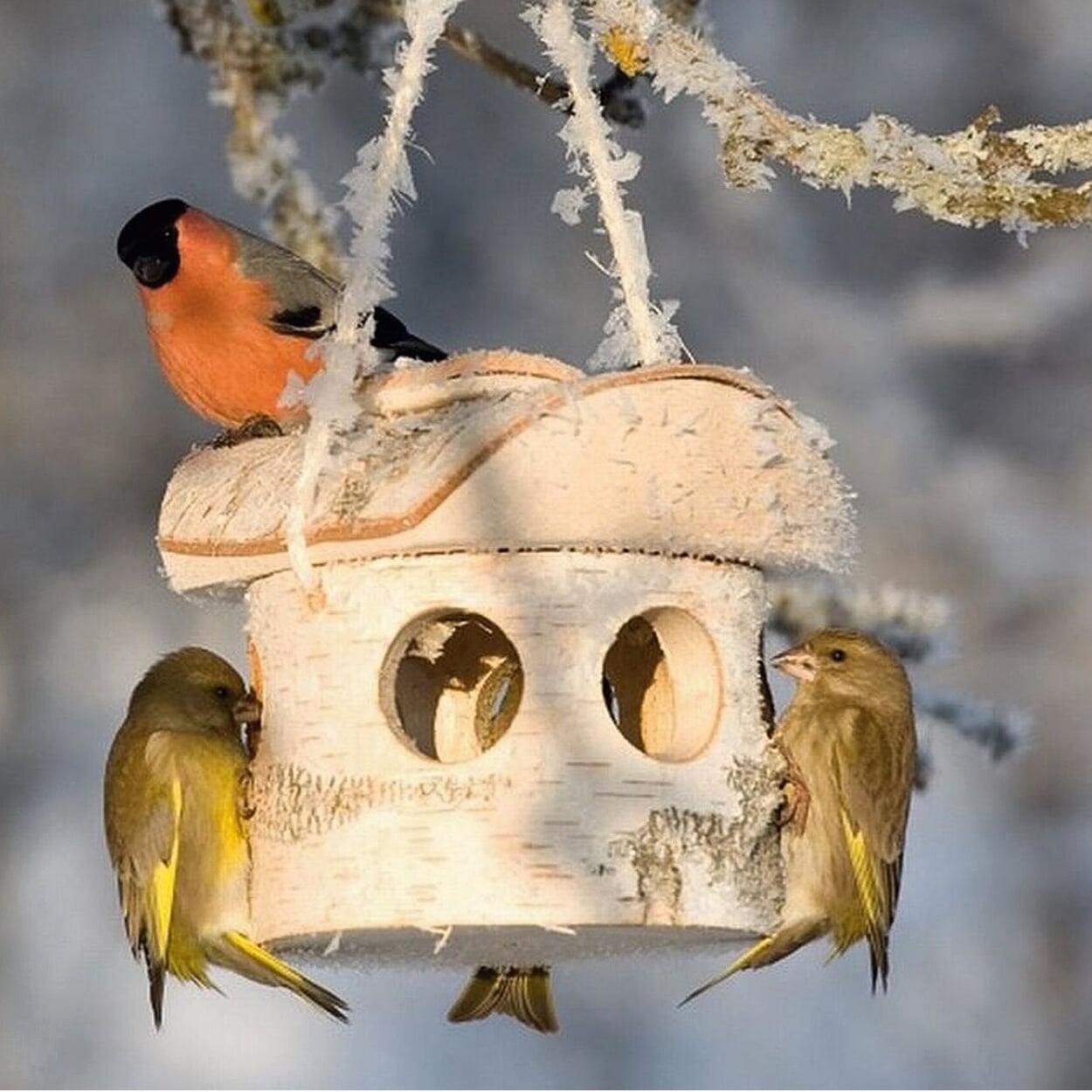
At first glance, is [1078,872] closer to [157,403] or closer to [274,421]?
[157,403]

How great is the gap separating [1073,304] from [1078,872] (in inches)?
83.4

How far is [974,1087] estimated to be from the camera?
9961mm

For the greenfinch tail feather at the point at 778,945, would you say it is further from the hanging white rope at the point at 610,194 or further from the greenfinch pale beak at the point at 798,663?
the hanging white rope at the point at 610,194

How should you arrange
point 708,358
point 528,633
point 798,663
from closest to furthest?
point 528,633, point 798,663, point 708,358

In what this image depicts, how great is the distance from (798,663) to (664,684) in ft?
1.37

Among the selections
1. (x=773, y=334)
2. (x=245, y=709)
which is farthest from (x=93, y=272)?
(x=245, y=709)

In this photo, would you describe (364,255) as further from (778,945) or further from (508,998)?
(508,998)

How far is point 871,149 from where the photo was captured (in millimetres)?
4066

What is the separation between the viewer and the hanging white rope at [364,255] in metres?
4.17

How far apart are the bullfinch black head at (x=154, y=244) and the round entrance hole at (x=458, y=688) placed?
1482mm

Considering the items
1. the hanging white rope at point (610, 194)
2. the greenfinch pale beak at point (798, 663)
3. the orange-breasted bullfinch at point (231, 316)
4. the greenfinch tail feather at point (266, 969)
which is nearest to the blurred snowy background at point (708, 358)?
the orange-breasted bullfinch at point (231, 316)

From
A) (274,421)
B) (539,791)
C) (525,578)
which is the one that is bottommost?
(539,791)

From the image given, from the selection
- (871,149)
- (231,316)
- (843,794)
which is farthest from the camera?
(231,316)

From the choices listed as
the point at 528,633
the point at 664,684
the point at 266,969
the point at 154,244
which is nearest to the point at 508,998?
the point at 266,969
